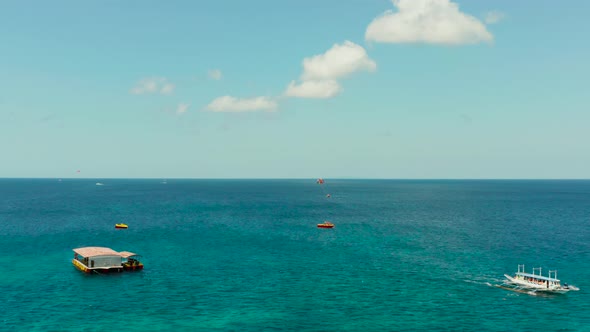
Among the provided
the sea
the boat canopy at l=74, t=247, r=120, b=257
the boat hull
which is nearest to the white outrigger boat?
the boat hull

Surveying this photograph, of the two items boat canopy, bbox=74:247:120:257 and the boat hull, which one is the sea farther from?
boat canopy, bbox=74:247:120:257

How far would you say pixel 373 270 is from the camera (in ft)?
301

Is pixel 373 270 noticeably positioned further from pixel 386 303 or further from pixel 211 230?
pixel 211 230

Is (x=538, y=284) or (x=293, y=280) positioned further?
(x=293, y=280)

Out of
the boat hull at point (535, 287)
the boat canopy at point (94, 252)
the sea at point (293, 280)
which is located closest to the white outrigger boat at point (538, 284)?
the boat hull at point (535, 287)

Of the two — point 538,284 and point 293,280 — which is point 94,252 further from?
point 538,284

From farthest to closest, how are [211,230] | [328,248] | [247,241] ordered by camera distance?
[211,230] < [247,241] < [328,248]

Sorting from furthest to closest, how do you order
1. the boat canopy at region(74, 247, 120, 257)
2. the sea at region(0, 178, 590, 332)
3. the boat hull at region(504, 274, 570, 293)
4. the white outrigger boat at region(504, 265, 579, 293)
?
1. the boat canopy at region(74, 247, 120, 257)
2. the white outrigger boat at region(504, 265, 579, 293)
3. the boat hull at region(504, 274, 570, 293)
4. the sea at region(0, 178, 590, 332)

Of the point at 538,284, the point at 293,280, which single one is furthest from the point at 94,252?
the point at 538,284

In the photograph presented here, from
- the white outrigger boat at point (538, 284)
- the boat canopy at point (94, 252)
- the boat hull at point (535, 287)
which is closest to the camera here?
the boat hull at point (535, 287)

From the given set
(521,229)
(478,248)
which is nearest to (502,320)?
(478,248)

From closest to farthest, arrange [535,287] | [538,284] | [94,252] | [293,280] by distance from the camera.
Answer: [535,287]
[538,284]
[293,280]
[94,252]

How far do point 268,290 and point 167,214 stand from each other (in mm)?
135876

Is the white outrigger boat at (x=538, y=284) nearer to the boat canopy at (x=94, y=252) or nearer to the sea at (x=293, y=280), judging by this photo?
the sea at (x=293, y=280)
